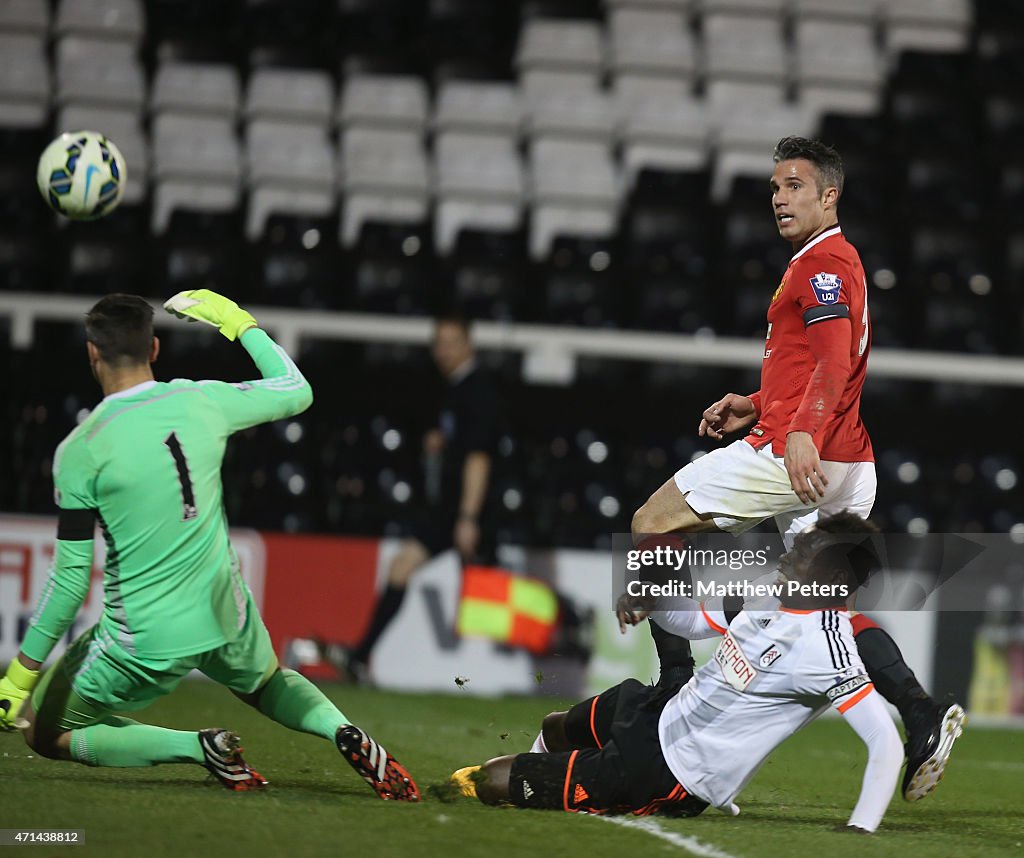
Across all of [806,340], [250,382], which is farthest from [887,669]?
[250,382]

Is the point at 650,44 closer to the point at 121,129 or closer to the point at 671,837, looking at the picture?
the point at 121,129

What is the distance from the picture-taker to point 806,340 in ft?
16.0

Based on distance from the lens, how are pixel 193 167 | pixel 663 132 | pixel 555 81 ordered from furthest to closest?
1. pixel 555 81
2. pixel 663 132
3. pixel 193 167

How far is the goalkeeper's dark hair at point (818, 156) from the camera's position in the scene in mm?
4906

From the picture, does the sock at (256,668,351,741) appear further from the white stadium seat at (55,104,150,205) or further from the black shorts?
the white stadium seat at (55,104,150,205)

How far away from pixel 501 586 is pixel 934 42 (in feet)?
22.8

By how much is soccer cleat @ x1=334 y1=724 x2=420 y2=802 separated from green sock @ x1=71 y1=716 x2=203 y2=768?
1.47ft

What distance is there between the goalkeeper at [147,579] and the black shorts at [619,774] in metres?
0.39

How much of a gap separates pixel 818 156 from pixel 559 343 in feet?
14.0

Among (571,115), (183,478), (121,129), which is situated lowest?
(183,478)

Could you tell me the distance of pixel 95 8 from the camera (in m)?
11.7

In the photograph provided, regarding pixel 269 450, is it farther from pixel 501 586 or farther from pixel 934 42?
pixel 934 42

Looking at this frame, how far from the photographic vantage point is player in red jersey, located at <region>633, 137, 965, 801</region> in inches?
185

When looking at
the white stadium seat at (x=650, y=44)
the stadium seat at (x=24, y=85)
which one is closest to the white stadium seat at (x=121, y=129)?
the stadium seat at (x=24, y=85)
